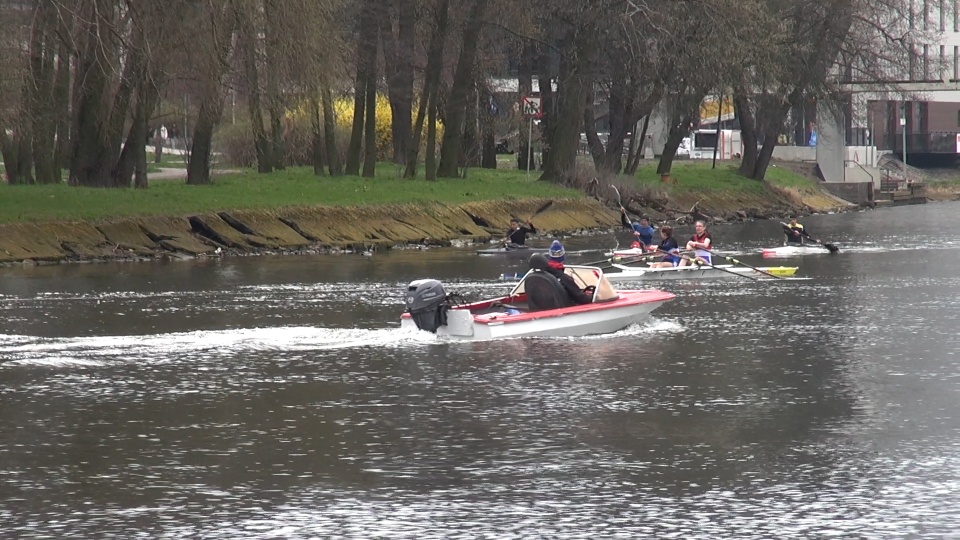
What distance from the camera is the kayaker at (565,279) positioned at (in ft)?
84.3

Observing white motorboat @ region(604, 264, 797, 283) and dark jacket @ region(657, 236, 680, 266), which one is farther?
dark jacket @ region(657, 236, 680, 266)

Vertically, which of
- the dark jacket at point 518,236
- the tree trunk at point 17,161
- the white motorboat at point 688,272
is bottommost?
the white motorboat at point 688,272

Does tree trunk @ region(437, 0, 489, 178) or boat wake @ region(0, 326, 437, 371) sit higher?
tree trunk @ region(437, 0, 489, 178)

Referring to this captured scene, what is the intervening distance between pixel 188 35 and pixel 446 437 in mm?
24246

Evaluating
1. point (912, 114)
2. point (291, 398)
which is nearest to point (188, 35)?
point (291, 398)

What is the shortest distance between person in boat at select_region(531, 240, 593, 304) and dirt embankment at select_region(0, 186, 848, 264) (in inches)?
726

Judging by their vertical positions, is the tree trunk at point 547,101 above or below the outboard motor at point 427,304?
above

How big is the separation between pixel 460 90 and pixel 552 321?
31.0 meters

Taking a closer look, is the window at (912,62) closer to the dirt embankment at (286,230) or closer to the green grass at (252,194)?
the dirt embankment at (286,230)

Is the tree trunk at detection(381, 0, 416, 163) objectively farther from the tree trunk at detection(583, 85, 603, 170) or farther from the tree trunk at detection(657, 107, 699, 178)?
the tree trunk at detection(657, 107, 699, 178)

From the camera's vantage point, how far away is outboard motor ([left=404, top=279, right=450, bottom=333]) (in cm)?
2391

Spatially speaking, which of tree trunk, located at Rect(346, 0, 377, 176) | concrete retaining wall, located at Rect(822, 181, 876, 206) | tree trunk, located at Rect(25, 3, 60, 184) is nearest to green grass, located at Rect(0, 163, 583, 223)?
tree trunk, located at Rect(25, 3, 60, 184)

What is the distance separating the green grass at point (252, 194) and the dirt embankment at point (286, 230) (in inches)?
14.9

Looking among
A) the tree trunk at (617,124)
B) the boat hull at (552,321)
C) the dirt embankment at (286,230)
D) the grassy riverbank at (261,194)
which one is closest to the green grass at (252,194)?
the grassy riverbank at (261,194)
